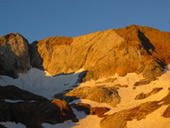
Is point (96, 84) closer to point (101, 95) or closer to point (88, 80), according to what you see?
point (88, 80)

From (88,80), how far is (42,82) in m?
22.3

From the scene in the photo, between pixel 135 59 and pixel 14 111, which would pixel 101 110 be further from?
pixel 135 59

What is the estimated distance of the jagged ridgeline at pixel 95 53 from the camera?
7380 centimetres

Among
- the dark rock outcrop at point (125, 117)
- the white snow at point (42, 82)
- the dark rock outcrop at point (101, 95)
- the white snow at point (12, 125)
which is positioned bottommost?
the dark rock outcrop at point (125, 117)

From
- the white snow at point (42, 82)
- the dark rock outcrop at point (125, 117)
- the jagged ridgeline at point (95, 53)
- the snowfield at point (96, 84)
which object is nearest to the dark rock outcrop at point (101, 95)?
the snowfield at point (96, 84)

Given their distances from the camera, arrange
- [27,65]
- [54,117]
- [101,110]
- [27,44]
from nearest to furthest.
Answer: [54,117], [101,110], [27,65], [27,44]

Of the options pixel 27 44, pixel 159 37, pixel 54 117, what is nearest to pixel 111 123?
pixel 54 117

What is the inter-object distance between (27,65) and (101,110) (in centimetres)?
5523

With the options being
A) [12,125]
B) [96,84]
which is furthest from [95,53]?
[12,125]

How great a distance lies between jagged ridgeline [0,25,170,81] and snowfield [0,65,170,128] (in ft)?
11.0

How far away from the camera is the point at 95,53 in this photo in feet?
287

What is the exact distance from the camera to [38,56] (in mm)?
98625

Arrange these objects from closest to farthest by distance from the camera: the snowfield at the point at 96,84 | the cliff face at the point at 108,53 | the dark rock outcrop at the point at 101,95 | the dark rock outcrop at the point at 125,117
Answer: the snowfield at the point at 96,84 → the dark rock outcrop at the point at 125,117 → the dark rock outcrop at the point at 101,95 → the cliff face at the point at 108,53

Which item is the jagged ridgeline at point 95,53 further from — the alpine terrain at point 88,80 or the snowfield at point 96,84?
the snowfield at point 96,84
